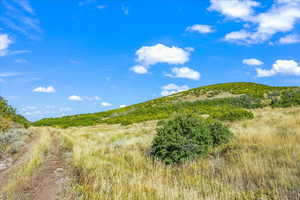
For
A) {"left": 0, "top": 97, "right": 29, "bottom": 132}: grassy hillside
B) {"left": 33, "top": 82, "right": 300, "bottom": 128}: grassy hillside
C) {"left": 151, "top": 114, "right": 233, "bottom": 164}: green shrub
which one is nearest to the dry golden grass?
{"left": 151, "top": 114, "right": 233, "bottom": 164}: green shrub

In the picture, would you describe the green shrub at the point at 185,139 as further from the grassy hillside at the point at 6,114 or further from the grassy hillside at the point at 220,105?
the grassy hillside at the point at 6,114

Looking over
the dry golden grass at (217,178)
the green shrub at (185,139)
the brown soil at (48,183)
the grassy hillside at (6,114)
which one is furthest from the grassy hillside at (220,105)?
the grassy hillside at (6,114)

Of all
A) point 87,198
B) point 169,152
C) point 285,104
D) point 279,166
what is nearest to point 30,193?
point 87,198

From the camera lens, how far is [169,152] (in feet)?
23.8

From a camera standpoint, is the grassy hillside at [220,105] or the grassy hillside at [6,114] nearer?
the grassy hillside at [6,114]

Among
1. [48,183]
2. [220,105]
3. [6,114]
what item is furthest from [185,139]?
[220,105]

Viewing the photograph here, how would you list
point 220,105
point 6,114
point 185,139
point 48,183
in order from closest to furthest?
point 48,183 < point 185,139 < point 6,114 < point 220,105

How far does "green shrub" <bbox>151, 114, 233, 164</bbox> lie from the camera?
707 centimetres

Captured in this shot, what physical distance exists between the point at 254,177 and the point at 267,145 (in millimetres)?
2318

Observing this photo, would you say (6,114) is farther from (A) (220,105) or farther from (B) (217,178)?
(A) (220,105)

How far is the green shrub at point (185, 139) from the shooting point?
707 cm

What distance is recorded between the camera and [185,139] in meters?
7.33

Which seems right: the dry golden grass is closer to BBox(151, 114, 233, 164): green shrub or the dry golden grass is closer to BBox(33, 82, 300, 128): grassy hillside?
BBox(151, 114, 233, 164): green shrub

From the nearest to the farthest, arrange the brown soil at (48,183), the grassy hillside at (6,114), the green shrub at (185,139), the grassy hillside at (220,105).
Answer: the brown soil at (48,183) < the green shrub at (185,139) < the grassy hillside at (6,114) < the grassy hillside at (220,105)
